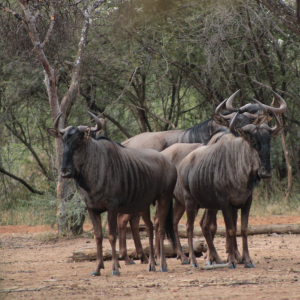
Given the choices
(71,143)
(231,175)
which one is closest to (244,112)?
(231,175)

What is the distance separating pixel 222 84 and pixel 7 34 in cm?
654

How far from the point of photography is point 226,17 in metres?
12.3

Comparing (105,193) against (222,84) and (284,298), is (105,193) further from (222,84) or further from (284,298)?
(222,84)

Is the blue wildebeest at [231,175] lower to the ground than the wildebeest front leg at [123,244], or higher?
higher

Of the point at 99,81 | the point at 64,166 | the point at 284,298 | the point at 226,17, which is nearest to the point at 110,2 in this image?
the point at 99,81

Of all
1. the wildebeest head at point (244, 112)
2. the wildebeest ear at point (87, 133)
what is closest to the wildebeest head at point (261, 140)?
the wildebeest head at point (244, 112)

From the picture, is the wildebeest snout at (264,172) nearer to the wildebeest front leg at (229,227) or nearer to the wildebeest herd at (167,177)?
the wildebeest herd at (167,177)

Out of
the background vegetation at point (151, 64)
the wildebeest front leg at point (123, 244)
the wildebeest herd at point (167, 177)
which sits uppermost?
the background vegetation at point (151, 64)

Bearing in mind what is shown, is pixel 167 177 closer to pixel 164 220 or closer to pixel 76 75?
pixel 164 220

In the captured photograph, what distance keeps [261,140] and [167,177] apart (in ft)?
5.31

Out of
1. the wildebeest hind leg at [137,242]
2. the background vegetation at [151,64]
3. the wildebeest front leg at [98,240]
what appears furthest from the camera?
the background vegetation at [151,64]

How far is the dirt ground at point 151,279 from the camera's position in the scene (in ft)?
15.8

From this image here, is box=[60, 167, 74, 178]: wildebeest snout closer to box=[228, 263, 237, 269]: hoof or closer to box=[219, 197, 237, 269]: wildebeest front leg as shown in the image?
box=[219, 197, 237, 269]: wildebeest front leg

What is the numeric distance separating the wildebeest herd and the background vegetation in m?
4.08
